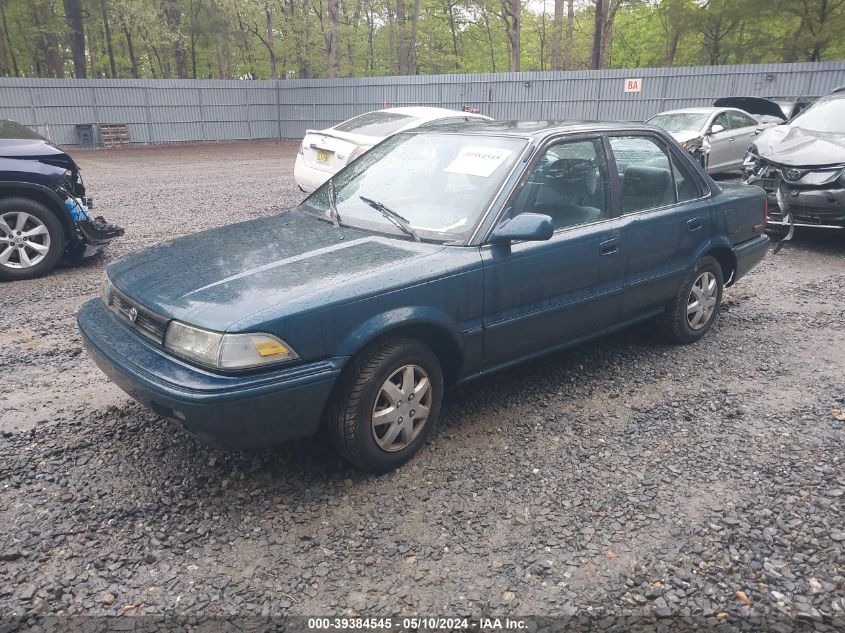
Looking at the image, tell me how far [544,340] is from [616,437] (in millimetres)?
684

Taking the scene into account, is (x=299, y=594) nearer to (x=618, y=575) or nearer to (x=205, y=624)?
(x=205, y=624)

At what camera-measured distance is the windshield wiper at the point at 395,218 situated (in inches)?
143

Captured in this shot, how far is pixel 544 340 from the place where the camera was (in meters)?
3.95

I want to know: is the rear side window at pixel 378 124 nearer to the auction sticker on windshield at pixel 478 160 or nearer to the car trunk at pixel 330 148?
the car trunk at pixel 330 148

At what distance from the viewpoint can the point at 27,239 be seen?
21.1 ft

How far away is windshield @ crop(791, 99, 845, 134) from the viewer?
27.7 feet

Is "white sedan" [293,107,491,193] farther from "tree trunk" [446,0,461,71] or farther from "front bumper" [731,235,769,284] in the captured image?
"tree trunk" [446,0,461,71]

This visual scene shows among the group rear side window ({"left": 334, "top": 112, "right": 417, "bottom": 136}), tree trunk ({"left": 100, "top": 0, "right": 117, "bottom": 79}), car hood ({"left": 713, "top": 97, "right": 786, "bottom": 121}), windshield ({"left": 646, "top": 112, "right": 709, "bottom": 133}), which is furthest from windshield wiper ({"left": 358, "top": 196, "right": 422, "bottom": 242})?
tree trunk ({"left": 100, "top": 0, "right": 117, "bottom": 79})

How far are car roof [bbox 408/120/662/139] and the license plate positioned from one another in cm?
512

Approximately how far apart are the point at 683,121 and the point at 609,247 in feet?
34.2

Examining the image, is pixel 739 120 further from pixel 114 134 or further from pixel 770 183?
pixel 114 134

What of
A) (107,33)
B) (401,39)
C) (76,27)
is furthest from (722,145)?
(107,33)

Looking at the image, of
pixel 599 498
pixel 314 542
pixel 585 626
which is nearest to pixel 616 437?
pixel 599 498

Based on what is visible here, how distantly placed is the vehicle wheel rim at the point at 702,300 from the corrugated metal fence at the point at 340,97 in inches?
626
